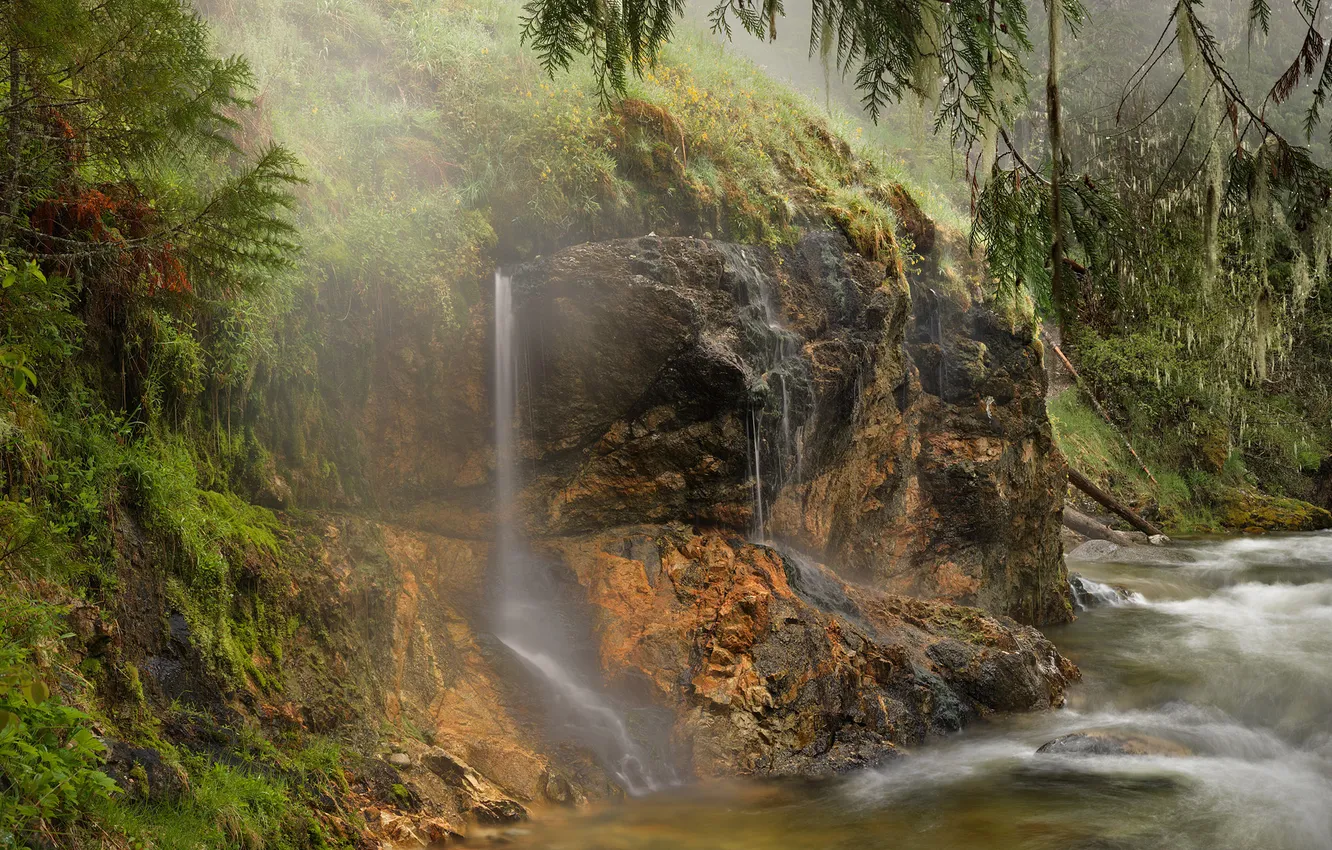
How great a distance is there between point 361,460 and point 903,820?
472 cm

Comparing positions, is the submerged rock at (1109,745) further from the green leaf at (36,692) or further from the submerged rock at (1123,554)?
the submerged rock at (1123,554)

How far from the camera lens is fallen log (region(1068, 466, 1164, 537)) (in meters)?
16.2

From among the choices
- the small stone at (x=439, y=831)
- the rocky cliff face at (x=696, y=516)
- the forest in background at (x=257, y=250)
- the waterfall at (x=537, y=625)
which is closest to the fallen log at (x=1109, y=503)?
the forest in background at (x=257, y=250)

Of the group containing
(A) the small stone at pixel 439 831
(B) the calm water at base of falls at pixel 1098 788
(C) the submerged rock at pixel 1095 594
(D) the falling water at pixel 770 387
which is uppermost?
(D) the falling water at pixel 770 387

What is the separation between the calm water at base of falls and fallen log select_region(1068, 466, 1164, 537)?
6.57m

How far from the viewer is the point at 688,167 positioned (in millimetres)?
9023

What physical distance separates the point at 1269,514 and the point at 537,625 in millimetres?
17713

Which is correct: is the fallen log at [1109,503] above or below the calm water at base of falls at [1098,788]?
above

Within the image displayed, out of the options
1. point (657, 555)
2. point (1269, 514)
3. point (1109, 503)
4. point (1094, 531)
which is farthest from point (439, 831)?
point (1269, 514)

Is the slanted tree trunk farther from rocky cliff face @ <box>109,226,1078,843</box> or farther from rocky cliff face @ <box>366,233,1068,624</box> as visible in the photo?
rocky cliff face @ <box>366,233,1068,624</box>

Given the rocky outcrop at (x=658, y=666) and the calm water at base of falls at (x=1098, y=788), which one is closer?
the calm water at base of falls at (x=1098, y=788)

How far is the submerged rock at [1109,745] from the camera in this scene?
6820 millimetres

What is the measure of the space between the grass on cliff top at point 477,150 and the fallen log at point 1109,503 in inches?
327

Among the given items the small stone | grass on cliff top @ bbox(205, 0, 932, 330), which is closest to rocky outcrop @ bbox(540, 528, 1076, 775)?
the small stone
